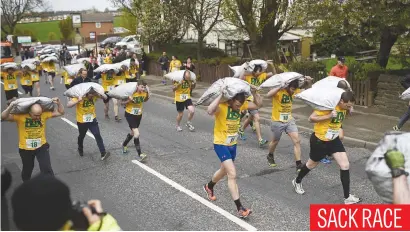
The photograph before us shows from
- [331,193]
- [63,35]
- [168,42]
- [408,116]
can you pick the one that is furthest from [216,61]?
[63,35]

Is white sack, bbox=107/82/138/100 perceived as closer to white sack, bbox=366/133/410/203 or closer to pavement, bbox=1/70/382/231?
pavement, bbox=1/70/382/231

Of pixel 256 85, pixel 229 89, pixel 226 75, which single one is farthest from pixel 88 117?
pixel 226 75

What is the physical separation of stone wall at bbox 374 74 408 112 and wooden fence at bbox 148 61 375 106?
298 millimetres

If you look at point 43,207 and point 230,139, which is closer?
point 43,207

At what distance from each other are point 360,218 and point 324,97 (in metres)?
1.87

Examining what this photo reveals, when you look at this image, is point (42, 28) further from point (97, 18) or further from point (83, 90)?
point (83, 90)

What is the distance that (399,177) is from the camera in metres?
2.91

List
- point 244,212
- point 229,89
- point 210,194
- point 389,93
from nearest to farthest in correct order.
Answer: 1. point 229,89
2. point 244,212
3. point 210,194
4. point 389,93

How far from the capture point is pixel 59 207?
99.0 inches

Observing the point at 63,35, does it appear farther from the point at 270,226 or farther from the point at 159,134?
the point at 270,226

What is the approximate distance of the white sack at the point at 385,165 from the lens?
2990mm

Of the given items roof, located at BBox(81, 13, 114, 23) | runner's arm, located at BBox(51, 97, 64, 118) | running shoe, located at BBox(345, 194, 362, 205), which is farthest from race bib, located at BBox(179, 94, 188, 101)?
roof, located at BBox(81, 13, 114, 23)

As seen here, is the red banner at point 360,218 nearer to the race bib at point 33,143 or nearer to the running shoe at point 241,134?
the race bib at point 33,143

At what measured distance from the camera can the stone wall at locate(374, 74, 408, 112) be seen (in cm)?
1221
